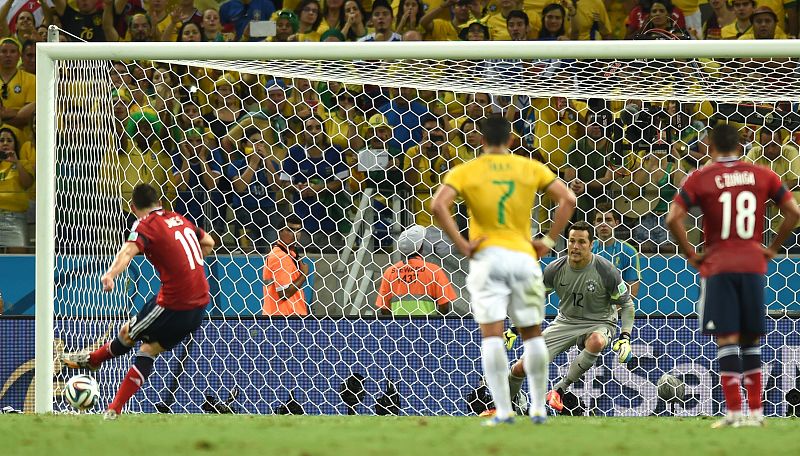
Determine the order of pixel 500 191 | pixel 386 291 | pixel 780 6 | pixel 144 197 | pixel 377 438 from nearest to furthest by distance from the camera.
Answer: pixel 377 438
pixel 500 191
pixel 144 197
pixel 386 291
pixel 780 6

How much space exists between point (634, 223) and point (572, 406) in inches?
67.5

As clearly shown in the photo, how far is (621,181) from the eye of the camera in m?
10.7

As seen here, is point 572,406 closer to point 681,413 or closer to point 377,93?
point 681,413

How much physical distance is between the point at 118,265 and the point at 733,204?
3.86m

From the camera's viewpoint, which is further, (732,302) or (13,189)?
(13,189)

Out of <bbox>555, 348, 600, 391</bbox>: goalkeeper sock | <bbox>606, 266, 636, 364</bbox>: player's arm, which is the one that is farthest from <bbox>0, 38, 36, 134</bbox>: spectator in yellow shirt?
<bbox>606, 266, 636, 364</bbox>: player's arm

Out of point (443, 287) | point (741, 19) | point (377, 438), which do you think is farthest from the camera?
point (741, 19)

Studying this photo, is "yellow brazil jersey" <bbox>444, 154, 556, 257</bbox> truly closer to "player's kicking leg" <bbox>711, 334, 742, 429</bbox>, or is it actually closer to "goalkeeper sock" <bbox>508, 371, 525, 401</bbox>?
"player's kicking leg" <bbox>711, 334, 742, 429</bbox>

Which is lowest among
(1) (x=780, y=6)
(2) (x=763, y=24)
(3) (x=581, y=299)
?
(3) (x=581, y=299)

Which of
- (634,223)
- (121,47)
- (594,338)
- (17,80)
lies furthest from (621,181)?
(17,80)

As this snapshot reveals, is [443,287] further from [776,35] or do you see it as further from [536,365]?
[776,35]

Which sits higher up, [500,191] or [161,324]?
[500,191]

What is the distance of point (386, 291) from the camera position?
1059 centimetres

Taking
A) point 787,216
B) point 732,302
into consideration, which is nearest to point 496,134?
point 732,302
